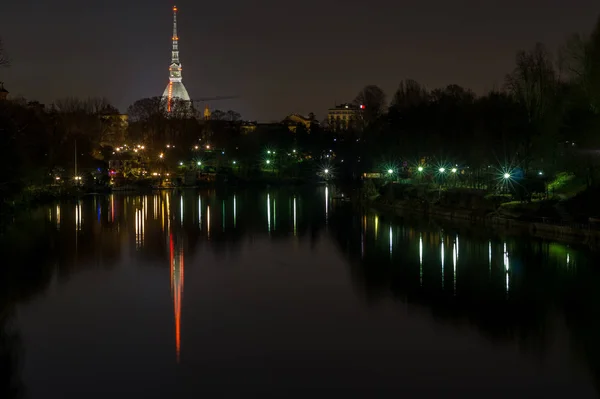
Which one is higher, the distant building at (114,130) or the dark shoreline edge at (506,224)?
the distant building at (114,130)

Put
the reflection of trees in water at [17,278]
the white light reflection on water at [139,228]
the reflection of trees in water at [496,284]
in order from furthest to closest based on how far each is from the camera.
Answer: the white light reflection on water at [139,228] < the reflection of trees in water at [496,284] < the reflection of trees in water at [17,278]

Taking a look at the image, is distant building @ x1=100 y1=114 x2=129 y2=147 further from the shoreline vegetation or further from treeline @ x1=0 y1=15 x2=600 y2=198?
the shoreline vegetation

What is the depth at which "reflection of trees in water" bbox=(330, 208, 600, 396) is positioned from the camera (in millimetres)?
13195

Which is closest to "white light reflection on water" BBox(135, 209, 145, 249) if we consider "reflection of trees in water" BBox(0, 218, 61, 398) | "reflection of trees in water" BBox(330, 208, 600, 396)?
"reflection of trees in water" BBox(0, 218, 61, 398)

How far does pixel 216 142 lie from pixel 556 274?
6491 centimetres

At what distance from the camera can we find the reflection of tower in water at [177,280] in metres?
13.2

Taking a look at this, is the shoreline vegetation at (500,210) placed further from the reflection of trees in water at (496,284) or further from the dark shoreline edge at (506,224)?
the reflection of trees in water at (496,284)

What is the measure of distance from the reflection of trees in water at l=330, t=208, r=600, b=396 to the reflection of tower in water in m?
4.08

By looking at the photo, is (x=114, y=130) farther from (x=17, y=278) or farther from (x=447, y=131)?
(x=17, y=278)

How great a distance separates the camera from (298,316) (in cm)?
1445

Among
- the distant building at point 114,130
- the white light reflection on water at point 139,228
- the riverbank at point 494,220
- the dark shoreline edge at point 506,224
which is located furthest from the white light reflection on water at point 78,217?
the distant building at point 114,130

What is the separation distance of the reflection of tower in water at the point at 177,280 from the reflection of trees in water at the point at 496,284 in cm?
408

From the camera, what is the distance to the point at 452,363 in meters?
11.3

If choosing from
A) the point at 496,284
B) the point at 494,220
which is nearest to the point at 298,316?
the point at 496,284
